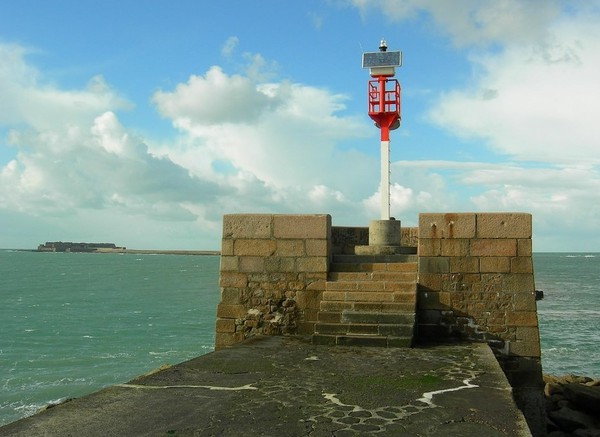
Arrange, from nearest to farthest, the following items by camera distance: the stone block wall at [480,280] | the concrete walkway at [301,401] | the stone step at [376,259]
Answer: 1. the concrete walkway at [301,401]
2. the stone block wall at [480,280]
3. the stone step at [376,259]

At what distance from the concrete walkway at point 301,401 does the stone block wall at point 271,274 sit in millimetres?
1996

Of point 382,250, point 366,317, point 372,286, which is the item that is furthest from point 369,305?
point 382,250

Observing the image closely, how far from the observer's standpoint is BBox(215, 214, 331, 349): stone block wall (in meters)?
8.87

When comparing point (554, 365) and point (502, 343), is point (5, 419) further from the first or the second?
point (554, 365)

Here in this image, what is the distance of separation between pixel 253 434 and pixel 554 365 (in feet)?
55.4

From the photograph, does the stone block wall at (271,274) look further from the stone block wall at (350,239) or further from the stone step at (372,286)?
the stone block wall at (350,239)

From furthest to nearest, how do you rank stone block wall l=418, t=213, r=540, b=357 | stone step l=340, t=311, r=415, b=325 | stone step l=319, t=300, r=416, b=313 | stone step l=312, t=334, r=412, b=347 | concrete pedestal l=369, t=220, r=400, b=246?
concrete pedestal l=369, t=220, r=400, b=246, stone block wall l=418, t=213, r=540, b=357, stone step l=319, t=300, r=416, b=313, stone step l=340, t=311, r=415, b=325, stone step l=312, t=334, r=412, b=347

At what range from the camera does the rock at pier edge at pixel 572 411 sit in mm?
8889

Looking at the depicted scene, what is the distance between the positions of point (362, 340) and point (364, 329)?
223 millimetres

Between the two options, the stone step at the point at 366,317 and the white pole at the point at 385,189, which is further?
the white pole at the point at 385,189

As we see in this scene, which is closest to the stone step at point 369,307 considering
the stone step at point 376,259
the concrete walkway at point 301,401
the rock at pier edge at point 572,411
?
the concrete walkway at point 301,401

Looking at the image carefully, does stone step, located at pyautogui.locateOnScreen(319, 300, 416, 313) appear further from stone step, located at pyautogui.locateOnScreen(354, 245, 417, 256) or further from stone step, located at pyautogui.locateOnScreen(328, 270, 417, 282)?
stone step, located at pyautogui.locateOnScreen(354, 245, 417, 256)

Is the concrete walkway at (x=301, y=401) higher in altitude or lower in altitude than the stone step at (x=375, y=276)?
lower

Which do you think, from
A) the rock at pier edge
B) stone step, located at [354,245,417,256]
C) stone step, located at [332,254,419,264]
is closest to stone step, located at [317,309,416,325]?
stone step, located at [332,254,419,264]
